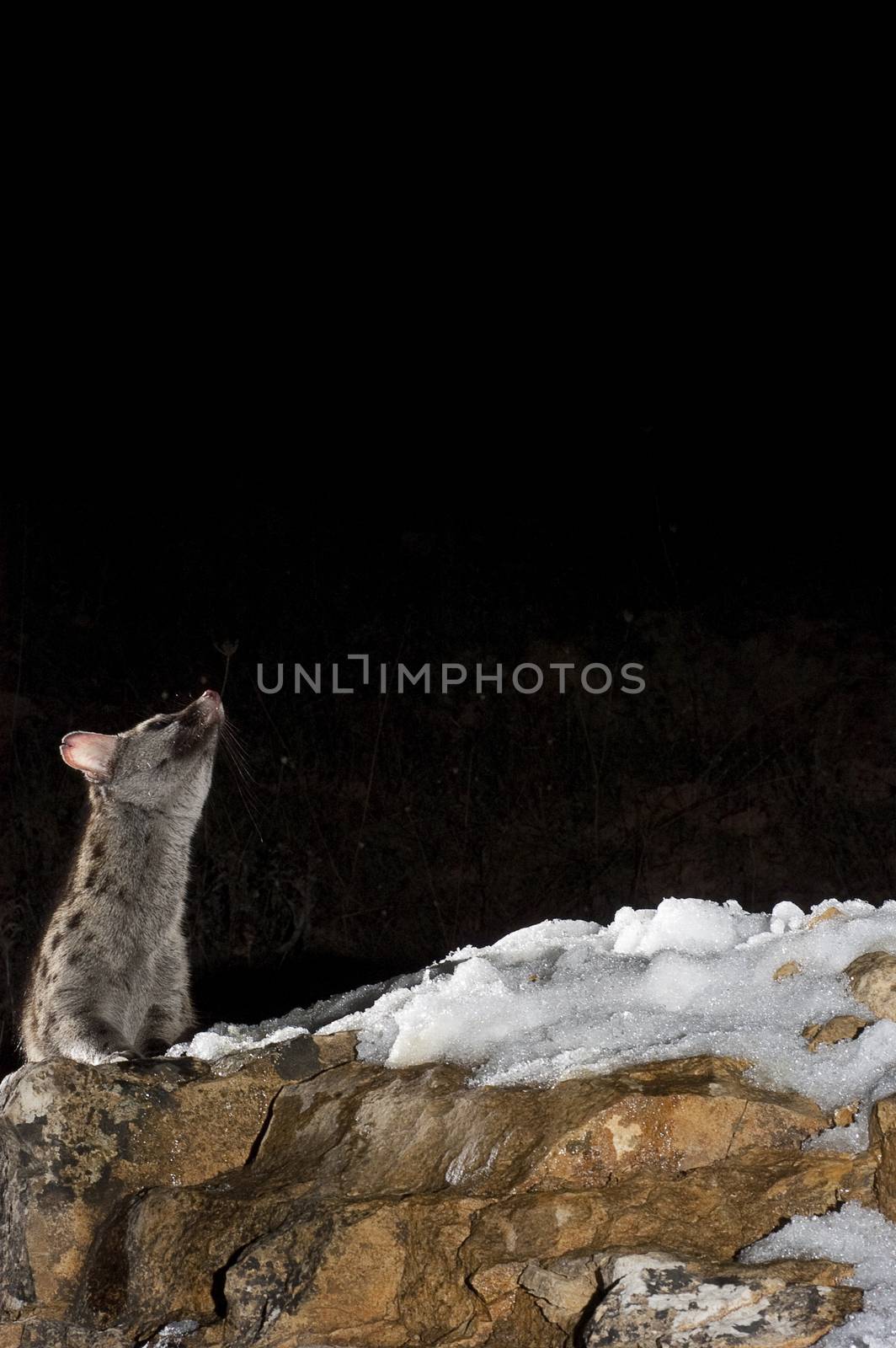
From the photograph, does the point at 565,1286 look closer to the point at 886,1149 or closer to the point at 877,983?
the point at 886,1149

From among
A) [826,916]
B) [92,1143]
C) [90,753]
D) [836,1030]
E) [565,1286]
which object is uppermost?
[90,753]

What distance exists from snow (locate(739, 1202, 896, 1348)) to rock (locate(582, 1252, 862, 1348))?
0.06 ft

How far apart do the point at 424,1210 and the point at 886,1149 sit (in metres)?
0.62

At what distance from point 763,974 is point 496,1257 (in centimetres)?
69

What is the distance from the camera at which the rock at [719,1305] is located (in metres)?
1.41

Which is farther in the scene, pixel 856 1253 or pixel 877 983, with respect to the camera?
pixel 877 983

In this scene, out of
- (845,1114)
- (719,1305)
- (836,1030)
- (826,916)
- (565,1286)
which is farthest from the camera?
(826,916)

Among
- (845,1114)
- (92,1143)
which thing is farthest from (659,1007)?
(92,1143)

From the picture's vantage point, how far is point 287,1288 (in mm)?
1719

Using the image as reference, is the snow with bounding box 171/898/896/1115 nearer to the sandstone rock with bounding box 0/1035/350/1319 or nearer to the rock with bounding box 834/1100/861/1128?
the rock with bounding box 834/1100/861/1128

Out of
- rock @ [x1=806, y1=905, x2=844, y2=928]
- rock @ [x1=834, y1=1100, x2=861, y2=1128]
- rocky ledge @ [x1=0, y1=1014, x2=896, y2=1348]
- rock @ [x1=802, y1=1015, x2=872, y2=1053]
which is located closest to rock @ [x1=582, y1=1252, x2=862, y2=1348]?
rocky ledge @ [x1=0, y1=1014, x2=896, y2=1348]

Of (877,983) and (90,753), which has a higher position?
(90,753)

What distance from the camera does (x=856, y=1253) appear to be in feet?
4.95

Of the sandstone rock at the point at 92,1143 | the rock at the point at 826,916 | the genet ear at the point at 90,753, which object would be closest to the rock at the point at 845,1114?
the rock at the point at 826,916
